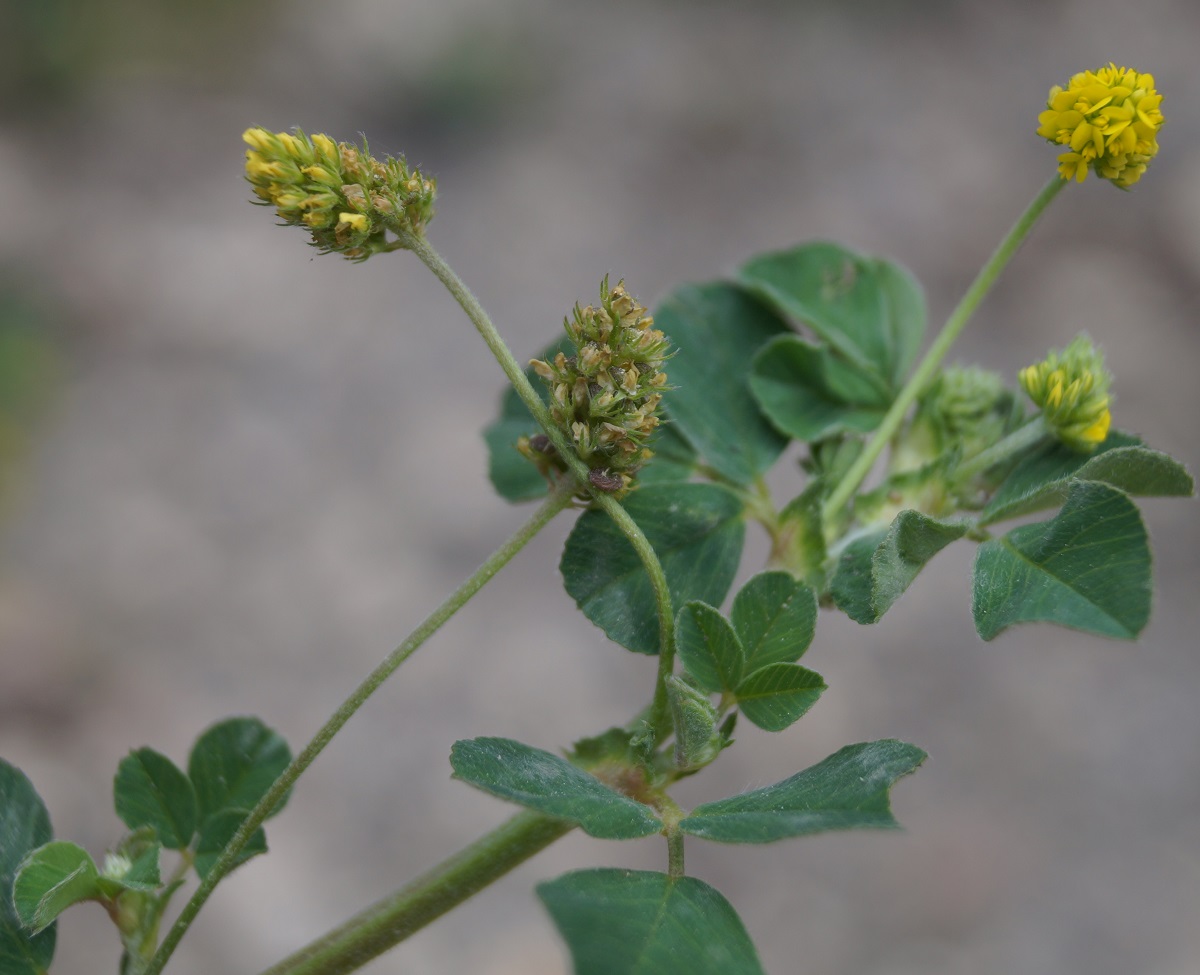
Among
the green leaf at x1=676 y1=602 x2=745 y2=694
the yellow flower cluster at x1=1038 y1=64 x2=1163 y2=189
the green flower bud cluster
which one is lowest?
the green leaf at x1=676 y1=602 x2=745 y2=694

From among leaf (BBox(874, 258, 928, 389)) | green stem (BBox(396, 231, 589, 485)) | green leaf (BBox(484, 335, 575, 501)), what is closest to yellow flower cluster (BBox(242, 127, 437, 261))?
green stem (BBox(396, 231, 589, 485))

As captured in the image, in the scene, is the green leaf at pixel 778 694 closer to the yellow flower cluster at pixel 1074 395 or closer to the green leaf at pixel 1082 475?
the green leaf at pixel 1082 475

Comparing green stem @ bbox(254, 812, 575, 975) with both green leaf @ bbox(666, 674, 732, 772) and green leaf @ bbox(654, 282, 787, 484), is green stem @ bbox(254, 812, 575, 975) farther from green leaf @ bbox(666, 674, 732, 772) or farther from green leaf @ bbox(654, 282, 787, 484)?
green leaf @ bbox(654, 282, 787, 484)

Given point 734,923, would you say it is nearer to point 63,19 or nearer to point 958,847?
point 958,847

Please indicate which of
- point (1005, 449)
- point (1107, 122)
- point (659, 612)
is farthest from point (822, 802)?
point (1107, 122)

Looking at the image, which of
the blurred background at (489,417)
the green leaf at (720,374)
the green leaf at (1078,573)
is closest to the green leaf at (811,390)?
the green leaf at (720,374)

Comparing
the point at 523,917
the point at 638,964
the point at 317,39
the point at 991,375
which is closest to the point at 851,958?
the point at 523,917

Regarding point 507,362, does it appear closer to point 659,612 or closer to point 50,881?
point 659,612
